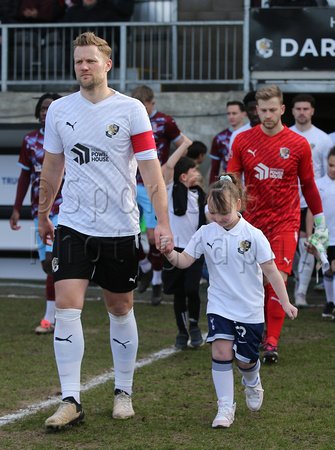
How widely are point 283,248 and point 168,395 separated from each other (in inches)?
63.3

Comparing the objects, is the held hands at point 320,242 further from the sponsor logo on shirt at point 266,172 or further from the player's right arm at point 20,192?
the player's right arm at point 20,192

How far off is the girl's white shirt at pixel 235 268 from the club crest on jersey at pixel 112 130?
800 millimetres

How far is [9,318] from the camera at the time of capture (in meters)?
7.92

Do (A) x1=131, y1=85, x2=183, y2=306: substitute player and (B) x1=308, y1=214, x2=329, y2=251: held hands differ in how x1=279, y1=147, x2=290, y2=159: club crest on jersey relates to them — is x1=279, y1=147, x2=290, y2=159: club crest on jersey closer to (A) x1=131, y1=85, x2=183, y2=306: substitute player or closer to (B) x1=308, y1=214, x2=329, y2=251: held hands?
(B) x1=308, y1=214, x2=329, y2=251: held hands

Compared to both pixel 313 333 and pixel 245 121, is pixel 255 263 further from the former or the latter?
pixel 245 121

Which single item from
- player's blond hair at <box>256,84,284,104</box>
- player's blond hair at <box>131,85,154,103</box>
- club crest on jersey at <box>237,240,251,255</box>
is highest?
player's blond hair at <box>131,85,154,103</box>

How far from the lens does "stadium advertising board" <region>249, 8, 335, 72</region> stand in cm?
1066

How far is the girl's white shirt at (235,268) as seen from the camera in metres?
4.45

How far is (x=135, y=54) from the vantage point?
41.9 feet

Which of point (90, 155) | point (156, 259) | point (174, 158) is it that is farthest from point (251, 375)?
point (156, 259)

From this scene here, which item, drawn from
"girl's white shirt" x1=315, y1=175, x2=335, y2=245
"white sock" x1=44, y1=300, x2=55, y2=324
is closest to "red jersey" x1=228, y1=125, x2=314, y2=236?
"girl's white shirt" x1=315, y1=175, x2=335, y2=245

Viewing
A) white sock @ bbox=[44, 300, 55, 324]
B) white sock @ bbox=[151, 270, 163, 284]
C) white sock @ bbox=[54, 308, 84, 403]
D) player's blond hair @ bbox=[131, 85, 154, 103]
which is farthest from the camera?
white sock @ bbox=[151, 270, 163, 284]

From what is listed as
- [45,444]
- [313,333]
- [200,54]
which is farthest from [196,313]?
[200,54]

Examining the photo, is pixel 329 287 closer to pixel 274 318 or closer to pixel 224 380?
pixel 274 318
